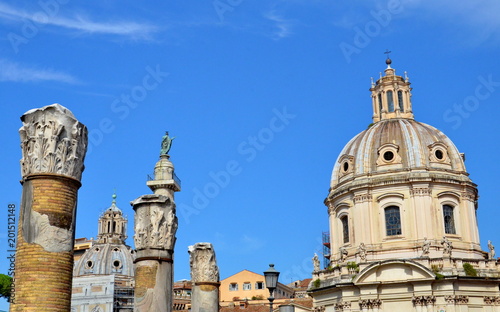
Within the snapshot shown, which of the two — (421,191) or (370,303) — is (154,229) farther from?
(421,191)

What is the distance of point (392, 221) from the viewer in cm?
4581

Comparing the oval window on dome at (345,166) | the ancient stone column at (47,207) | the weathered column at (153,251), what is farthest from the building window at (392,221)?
the ancient stone column at (47,207)

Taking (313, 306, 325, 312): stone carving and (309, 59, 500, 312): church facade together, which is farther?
(313, 306, 325, 312): stone carving

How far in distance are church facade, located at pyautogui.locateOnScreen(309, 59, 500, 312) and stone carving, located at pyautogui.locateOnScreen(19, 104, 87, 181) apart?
114 ft

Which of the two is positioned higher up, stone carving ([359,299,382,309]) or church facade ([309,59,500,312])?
church facade ([309,59,500,312])

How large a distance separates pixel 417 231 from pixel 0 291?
36.5m

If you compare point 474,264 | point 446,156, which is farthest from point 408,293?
point 446,156

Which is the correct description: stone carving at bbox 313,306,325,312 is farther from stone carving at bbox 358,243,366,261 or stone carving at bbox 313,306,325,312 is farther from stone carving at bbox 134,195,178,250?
stone carving at bbox 134,195,178,250

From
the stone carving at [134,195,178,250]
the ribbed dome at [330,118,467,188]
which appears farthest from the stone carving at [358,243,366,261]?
the stone carving at [134,195,178,250]

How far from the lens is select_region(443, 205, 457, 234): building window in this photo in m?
45.6

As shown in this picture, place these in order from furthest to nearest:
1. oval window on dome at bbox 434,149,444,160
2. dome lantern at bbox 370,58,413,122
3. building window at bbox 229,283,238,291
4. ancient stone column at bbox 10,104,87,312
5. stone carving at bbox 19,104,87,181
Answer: building window at bbox 229,283,238,291
dome lantern at bbox 370,58,413,122
oval window on dome at bbox 434,149,444,160
stone carving at bbox 19,104,87,181
ancient stone column at bbox 10,104,87,312

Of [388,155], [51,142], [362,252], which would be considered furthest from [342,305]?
[51,142]

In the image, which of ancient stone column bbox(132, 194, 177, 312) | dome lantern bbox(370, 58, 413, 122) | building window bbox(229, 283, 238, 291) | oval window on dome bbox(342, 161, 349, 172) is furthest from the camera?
building window bbox(229, 283, 238, 291)

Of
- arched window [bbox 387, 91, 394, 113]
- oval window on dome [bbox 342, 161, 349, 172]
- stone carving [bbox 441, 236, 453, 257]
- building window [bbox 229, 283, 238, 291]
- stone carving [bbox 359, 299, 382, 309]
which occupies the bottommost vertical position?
stone carving [bbox 359, 299, 382, 309]
